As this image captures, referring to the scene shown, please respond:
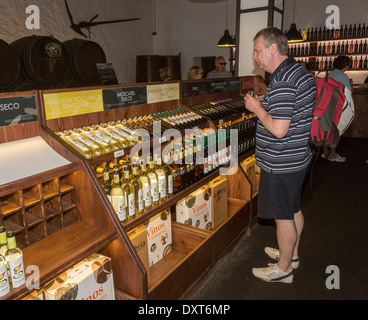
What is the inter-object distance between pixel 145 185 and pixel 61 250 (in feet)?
2.30

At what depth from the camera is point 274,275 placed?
252cm

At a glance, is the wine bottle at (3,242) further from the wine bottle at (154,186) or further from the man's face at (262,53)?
the man's face at (262,53)

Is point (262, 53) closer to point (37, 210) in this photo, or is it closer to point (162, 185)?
point (162, 185)

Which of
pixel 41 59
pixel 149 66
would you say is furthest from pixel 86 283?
pixel 149 66

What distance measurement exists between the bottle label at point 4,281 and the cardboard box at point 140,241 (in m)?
0.97

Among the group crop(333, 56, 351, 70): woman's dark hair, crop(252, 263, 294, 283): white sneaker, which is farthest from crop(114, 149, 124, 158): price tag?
crop(333, 56, 351, 70): woman's dark hair

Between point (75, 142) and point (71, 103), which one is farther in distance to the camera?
point (71, 103)

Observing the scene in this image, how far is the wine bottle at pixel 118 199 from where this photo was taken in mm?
1915

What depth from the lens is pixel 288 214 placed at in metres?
2.29

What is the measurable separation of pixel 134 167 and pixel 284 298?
148 cm

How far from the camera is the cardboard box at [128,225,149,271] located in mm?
2257
